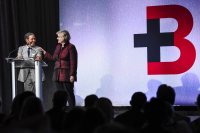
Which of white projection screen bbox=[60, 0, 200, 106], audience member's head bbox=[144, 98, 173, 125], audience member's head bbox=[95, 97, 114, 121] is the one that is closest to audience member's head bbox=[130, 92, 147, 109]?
audience member's head bbox=[95, 97, 114, 121]

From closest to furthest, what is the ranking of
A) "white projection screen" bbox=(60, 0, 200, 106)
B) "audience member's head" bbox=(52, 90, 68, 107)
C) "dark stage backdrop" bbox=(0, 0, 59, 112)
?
"audience member's head" bbox=(52, 90, 68, 107) < "white projection screen" bbox=(60, 0, 200, 106) < "dark stage backdrop" bbox=(0, 0, 59, 112)

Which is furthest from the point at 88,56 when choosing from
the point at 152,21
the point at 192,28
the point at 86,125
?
the point at 86,125

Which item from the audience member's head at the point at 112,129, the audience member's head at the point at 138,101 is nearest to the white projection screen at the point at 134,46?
the audience member's head at the point at 138,101

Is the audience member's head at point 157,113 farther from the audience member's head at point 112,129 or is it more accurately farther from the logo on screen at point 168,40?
the logo on screen at point 168,40

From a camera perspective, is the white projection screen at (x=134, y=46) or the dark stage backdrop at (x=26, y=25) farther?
the dark stage backdrop at (x=26, y=25)

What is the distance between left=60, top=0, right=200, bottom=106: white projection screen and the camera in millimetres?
6445

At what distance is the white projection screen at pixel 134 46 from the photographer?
6.45 meters

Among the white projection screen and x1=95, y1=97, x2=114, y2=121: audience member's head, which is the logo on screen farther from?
x1=95, y1=97, x2=114, y2=121: audience member's head

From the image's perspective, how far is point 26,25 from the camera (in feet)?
23.3

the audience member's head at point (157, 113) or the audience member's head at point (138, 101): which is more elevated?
the audience member's head at point (157, 113)

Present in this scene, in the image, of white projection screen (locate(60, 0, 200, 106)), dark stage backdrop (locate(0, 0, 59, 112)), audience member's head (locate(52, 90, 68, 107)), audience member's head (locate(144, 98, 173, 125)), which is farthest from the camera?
dark stage backdrop (locate(0, 0, 59, 112))

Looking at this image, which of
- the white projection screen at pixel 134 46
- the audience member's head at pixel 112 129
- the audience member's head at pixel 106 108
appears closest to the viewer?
the audience member's head at pixel 112 129

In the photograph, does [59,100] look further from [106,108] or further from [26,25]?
[26,25]

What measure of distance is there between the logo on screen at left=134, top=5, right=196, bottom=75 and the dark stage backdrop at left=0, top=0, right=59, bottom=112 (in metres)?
1.51
